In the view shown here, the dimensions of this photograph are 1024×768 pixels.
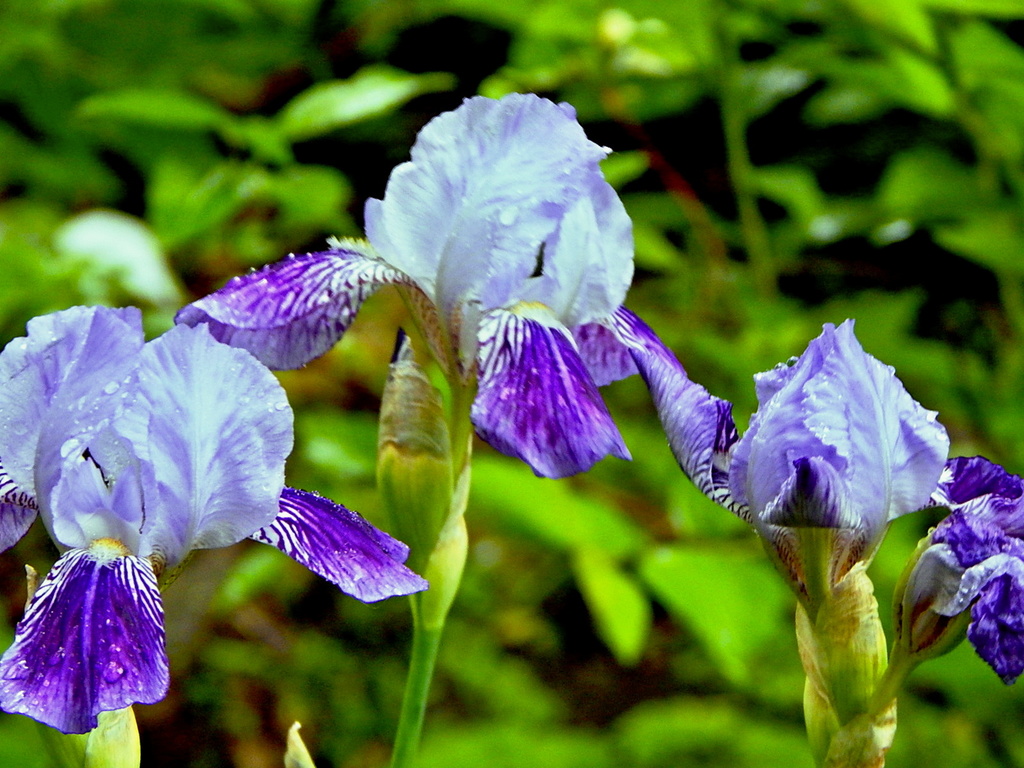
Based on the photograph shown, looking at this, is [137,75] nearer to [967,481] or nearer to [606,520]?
[606,520]

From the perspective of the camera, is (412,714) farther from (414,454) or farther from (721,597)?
(721,597)

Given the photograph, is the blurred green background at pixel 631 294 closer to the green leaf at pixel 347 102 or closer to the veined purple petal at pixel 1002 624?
the green leaf at pixel 347 102

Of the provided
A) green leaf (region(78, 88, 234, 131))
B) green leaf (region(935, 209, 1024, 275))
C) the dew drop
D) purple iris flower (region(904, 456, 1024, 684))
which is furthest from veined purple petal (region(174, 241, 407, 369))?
green leaf (region(935, 209, 1024, 275))

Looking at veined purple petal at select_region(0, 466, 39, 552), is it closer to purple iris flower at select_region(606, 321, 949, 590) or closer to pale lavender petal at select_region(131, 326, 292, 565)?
pale lavender petal at select_region(131, 326, 292, 565)

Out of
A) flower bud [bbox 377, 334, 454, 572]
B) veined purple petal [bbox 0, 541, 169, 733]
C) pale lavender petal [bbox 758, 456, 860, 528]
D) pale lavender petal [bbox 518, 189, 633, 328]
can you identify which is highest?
pale lavender petal [bbox 518, 189, 633, 328]

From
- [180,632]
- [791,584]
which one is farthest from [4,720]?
[791,584]
